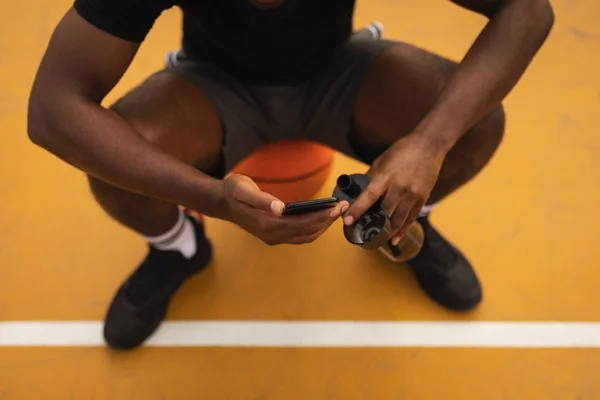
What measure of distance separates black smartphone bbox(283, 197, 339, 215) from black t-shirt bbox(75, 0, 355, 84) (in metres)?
0.36

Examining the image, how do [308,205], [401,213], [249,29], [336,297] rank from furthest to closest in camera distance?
[336,297], [249,29], [401,213], [308,205]

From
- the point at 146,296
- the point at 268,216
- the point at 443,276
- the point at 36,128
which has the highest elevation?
the point at 268,216

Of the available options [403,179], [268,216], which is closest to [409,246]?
[403,179]

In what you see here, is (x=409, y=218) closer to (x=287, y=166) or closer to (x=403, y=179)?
(x=403, y=179)

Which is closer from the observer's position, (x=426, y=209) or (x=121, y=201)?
(x=121, y=201)

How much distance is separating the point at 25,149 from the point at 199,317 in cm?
67

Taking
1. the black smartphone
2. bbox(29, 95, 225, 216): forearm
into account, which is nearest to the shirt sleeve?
bbox(29, 95, 225, 216): forearm

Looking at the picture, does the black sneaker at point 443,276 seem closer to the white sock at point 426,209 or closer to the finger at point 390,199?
the white sock at point 426,209

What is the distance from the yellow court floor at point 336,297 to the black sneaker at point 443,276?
0.10 ft

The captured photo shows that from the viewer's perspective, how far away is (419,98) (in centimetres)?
94

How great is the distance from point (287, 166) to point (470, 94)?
38 centimetres

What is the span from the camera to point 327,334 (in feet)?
3.67

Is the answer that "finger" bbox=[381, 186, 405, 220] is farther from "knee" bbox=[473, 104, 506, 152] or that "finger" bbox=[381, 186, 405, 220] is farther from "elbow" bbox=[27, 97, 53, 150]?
"elbow" bbox=[27, 97, 53, 150]

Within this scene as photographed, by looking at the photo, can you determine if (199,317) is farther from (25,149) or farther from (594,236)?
(594,236)
